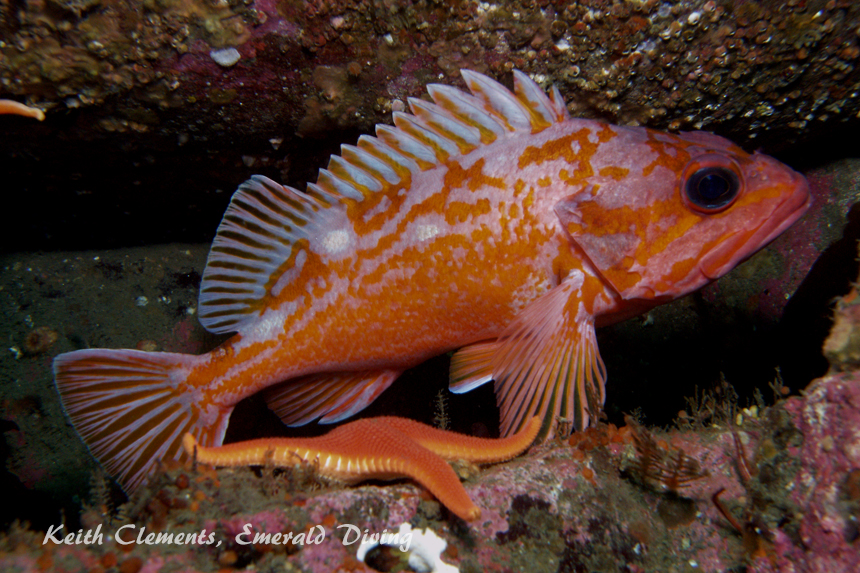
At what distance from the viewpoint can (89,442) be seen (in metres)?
2.60

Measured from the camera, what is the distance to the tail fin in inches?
102

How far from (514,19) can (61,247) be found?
13.8 feet

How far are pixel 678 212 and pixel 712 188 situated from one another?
185 mm

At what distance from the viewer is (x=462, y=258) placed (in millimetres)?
2520

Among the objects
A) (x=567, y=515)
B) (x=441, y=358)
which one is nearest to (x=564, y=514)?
(x=567, y=515)

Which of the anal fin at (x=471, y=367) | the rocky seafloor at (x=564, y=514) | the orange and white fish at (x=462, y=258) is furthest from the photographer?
the anal fin at (x=471, y=367)

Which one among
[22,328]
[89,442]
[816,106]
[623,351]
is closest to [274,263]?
[89,442]

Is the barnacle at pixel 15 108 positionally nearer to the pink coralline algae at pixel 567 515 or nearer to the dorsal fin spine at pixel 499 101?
the pink coralline algae at pixel 567 515

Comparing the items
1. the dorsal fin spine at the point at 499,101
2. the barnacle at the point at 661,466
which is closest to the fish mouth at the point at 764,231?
the barnacle at the point at 661,466

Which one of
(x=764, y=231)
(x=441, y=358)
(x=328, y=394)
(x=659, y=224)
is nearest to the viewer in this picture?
(x=764, y=231)

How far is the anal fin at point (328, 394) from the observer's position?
3.13 meters

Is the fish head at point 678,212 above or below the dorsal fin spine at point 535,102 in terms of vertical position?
below

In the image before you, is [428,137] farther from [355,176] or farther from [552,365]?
[552,365]

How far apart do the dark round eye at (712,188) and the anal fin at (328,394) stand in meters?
2.15
